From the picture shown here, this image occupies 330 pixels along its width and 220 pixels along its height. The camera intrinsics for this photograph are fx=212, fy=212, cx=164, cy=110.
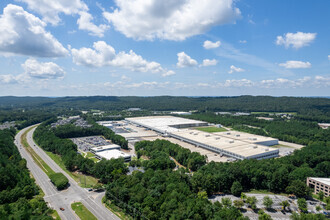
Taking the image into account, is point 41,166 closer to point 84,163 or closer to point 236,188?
point 84,163

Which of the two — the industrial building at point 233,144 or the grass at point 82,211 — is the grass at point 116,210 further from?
the industrial building at point 233,144

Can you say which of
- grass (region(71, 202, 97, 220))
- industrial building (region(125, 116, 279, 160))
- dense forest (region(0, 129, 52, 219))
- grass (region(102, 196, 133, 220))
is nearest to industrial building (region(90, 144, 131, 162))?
dense forest (region(0, 129, 52, 219))

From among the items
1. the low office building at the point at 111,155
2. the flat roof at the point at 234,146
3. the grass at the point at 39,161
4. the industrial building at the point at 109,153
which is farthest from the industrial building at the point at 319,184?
the grass at the point at 39,161

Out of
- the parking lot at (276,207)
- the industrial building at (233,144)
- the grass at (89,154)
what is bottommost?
the grass at (89,154)

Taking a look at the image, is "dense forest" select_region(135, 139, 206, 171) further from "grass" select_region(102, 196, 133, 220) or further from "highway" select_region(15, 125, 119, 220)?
"highway" select_region(15, 125, 119, 220)

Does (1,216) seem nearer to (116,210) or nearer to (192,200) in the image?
(116,210)

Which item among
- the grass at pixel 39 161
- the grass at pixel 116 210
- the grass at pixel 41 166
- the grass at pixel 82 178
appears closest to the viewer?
the grass at pixel 116 210
